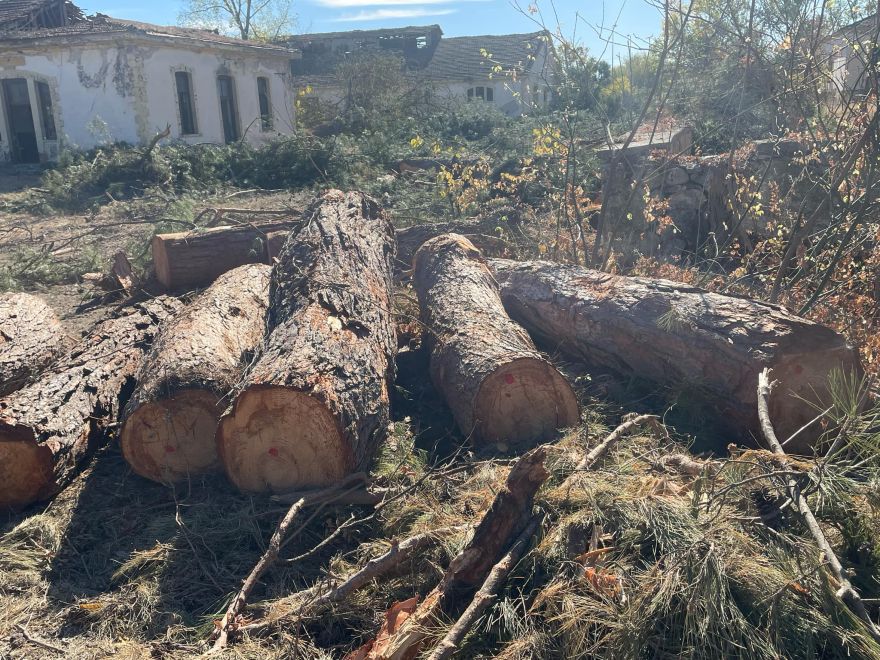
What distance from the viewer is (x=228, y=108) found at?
20.0 meters

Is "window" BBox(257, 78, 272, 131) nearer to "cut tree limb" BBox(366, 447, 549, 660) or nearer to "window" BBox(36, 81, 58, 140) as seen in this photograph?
"window" BBox(36, 81, 58, 140)

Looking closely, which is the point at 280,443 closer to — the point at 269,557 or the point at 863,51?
the point at 269,557

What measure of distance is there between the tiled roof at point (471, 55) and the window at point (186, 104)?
40.8 feet

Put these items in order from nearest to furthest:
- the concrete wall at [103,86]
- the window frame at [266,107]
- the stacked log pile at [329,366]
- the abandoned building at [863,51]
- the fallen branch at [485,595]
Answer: the fallen branch at [485,595] < the stacked log pile at [329,366] < the abandoned building at [863,51] < the concrete wall at [103,86] < the window frame at [266,107]

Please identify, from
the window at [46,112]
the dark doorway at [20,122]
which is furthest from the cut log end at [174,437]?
the dark doorway at [20,122]

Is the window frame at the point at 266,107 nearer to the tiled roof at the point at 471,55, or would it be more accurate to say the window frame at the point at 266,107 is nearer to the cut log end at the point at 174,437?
the tiled roof at the point at 471,55

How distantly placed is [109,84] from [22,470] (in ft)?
50.6

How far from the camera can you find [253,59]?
798 inches

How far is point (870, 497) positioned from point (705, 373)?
5.43 feet

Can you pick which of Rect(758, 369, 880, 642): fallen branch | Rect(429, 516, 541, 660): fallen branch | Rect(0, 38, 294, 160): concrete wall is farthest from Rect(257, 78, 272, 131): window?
Rect(758, 369, 880, 642): fallen branch

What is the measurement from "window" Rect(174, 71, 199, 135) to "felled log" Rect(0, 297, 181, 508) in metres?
14.8

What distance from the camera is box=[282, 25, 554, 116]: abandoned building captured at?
1088 inches

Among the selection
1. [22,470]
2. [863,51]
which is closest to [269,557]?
[22,470]

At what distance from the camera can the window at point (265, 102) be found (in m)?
20.8
